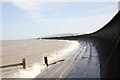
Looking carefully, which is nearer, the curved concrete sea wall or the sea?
the curved concrete sea wall

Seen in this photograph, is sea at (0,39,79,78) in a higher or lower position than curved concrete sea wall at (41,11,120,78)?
lower

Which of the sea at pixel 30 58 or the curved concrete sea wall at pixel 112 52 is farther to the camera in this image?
the sea at pixel 30 58

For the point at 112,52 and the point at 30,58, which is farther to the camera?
the point at 30,58

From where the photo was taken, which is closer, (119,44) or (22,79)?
(119,44)

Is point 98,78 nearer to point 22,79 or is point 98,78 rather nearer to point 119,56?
point 119,56

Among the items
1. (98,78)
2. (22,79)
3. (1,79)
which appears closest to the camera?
(98,78)

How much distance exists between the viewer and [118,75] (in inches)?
141

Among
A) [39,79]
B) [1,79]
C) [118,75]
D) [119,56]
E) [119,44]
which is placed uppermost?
[119,44]

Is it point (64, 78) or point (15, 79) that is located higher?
point (64, 78)

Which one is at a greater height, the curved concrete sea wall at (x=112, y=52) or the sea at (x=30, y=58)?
the curved concrete sea wall at (x=112, y=52)

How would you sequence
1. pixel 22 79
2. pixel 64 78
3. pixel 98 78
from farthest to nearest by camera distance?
pixel 22 79, pixel 64 78, pixel 98 78

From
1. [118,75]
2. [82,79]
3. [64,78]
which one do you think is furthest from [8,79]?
[118,75]

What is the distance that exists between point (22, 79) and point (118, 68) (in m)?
7.94

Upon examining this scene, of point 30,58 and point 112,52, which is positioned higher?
point 112,52
